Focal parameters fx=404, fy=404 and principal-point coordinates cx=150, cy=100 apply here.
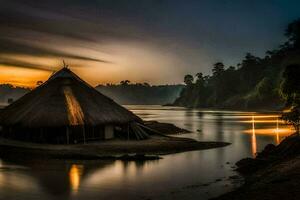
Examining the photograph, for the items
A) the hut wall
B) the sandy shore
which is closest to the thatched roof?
the hut wall

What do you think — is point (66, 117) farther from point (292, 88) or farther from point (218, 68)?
point (218, 68)

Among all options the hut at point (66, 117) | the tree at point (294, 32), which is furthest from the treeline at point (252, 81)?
the hut at point (66, 117)

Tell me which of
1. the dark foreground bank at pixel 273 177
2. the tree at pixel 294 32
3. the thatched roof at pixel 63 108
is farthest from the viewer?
the tree at pixel 294 32

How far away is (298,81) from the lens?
26984mm

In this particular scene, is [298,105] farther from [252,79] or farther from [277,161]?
[252,79]

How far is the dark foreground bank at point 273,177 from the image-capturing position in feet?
46.2

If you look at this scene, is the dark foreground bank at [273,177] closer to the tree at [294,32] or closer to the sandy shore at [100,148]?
the sandy shore at [100,148]

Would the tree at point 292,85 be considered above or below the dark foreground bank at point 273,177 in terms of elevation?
above

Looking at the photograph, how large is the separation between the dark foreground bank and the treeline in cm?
8944

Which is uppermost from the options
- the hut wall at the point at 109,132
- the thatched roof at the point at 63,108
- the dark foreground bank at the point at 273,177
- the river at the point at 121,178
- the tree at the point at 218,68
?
the tree at the point at 218,68

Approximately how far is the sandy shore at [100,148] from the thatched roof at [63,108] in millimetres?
1822

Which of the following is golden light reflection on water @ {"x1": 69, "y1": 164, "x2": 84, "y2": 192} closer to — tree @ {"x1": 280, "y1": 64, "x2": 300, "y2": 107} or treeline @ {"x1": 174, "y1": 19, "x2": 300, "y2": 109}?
tree @ {"x1": 280, "y1": 64, "x2": 300, "y2": 107}

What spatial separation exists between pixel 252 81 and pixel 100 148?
431ft

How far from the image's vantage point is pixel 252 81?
154 metres
